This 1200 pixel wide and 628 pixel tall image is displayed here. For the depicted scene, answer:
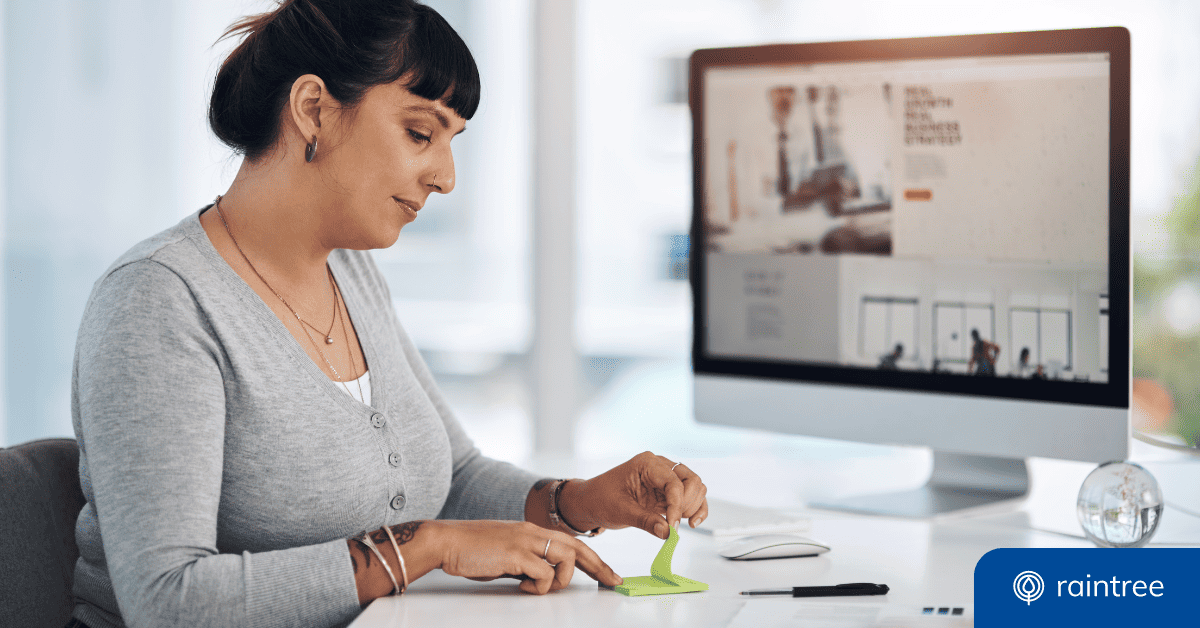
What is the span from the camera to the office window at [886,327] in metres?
1.44

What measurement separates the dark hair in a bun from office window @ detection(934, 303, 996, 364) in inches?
28.9

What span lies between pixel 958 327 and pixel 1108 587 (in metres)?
0.65

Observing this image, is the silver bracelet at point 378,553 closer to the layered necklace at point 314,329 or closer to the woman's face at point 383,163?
the layered necklace at point 314,329

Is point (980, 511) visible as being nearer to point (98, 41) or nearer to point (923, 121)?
point (923, 121)

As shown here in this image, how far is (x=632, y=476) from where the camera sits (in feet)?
3.85

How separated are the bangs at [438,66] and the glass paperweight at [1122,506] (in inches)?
33.7

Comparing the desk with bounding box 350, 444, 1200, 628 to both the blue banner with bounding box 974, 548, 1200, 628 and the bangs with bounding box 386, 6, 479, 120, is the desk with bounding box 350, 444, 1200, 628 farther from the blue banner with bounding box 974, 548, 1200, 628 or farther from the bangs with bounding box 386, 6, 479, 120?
the bangs with bounding box 386, 6, 479, 120

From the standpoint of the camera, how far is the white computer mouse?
1137mm

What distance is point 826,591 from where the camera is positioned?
1008 millimetres

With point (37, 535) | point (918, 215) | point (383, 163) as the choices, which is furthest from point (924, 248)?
point (37, 535)

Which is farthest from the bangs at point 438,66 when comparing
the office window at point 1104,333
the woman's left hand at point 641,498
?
the office window at point 1104,333

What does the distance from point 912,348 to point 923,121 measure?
12.5 inches

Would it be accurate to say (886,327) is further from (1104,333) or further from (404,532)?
(404,532)

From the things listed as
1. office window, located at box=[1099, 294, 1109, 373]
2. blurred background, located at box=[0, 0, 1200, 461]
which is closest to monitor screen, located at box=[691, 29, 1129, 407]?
office window, located at box=[1099, 294, 1109, 373]
